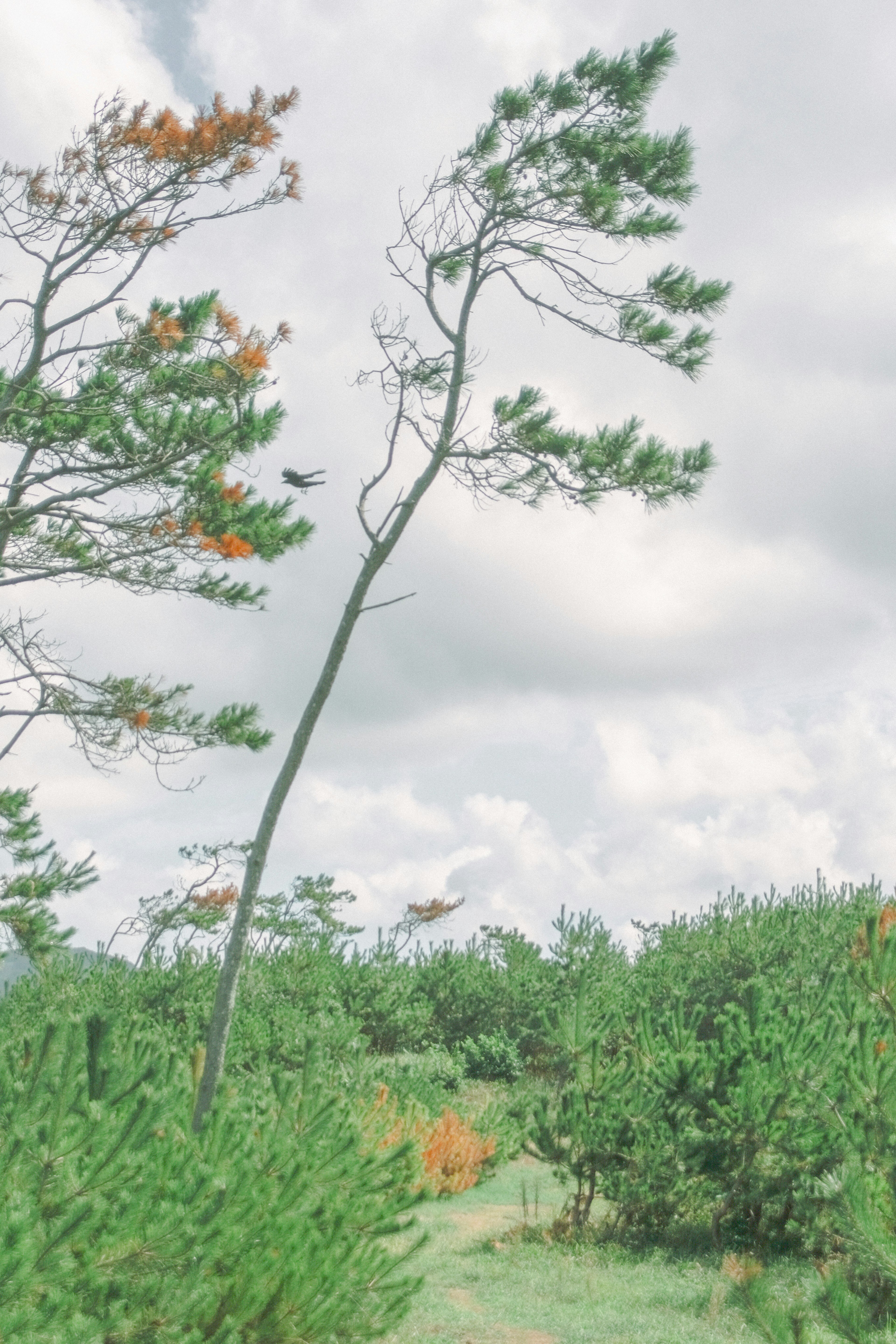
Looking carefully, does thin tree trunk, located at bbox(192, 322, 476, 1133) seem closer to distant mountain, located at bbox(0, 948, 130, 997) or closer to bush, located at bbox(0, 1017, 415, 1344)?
bush, located at bbox(0, 1017, 415, 1344)

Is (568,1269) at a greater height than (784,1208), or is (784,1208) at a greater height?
(784,1208)

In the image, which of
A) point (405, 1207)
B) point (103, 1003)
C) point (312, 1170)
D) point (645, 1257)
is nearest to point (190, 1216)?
point (312, 1170)

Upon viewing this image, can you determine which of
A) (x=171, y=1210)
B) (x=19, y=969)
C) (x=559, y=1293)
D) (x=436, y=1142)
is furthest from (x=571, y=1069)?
(x=19, y=969)

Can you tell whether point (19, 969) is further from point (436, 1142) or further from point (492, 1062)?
A: point (436, 1142)

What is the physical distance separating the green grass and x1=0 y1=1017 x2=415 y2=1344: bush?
1473 millimetres

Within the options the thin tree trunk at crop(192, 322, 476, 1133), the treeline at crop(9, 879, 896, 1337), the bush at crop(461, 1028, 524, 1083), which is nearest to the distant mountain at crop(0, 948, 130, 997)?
the treeline at crop(9, 879, 896, 1337)

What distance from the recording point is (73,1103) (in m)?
3.47

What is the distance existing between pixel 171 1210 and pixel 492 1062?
39.5ft

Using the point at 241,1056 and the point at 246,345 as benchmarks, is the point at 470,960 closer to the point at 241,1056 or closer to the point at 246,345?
the point at 241,1056

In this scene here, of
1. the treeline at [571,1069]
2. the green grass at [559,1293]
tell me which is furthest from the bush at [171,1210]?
the green grass at [559,1293]

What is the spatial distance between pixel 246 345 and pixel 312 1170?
825cm

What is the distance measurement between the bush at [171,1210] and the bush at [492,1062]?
10.4 metres

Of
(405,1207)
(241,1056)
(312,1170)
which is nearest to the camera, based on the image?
(312,1170)

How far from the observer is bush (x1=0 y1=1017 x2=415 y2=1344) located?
3.06 metres
